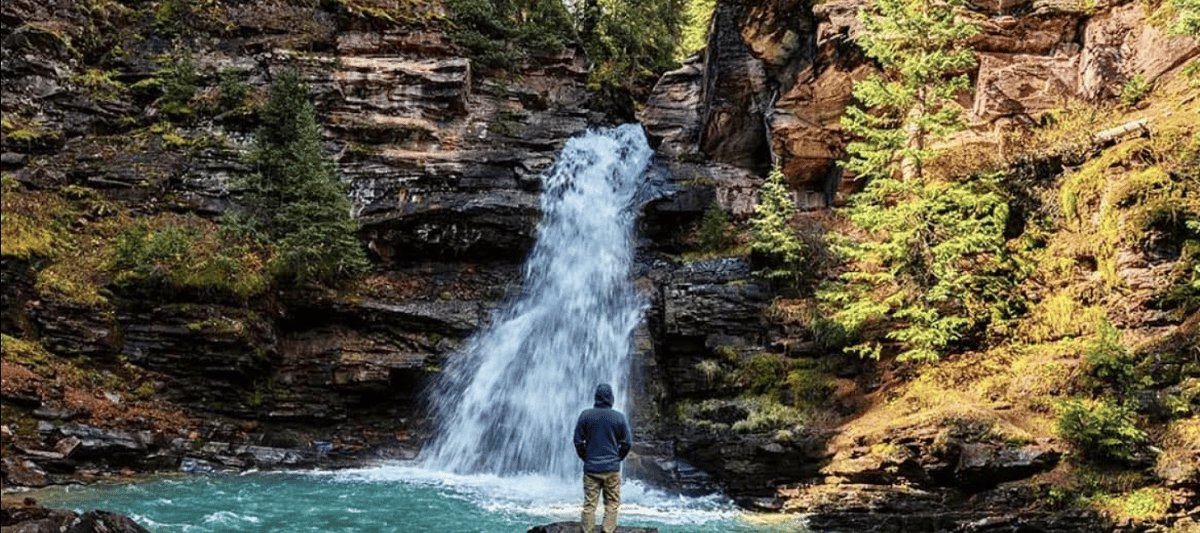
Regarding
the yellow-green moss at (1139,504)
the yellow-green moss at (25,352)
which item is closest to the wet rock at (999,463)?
the yellow-green moss at (1139,504)

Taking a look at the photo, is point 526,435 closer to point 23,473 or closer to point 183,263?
point 183,263

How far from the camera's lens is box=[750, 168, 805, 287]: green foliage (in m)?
18.3

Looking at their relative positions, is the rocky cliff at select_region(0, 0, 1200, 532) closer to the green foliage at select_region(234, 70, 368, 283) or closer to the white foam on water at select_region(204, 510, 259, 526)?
the green foliage at select_region(234, 70, 368, 283)

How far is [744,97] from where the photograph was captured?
23.7 m

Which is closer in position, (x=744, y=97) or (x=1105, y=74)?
(x=1105, y=74)

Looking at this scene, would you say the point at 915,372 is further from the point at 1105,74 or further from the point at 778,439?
the point at 1105,74

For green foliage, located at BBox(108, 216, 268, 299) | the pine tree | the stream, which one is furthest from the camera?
green foliage, located at BBox(108, 216, 268, 299)

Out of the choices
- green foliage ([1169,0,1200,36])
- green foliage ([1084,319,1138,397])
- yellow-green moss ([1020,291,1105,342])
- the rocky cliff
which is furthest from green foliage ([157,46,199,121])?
green foliage ([1169,0,1200,36])

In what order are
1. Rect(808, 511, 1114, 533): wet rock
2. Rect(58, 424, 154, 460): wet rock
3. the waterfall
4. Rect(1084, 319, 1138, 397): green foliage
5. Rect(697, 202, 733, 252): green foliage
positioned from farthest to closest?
Rect(697, 202, 733, 252): green foliage
the waterfall
Rect(58, 424, 154, 460): wet rock
Rect(1084, 319, 1138, 397): green foliage
Rect(808, 511, 1114, 533): wet rock

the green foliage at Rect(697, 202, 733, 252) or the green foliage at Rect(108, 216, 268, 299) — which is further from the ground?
the green foliage at Rect(697, 202, 733, 252)

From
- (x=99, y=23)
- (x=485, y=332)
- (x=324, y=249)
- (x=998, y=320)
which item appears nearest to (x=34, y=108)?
(x=99, y=23)

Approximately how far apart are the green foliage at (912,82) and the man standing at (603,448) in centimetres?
1137

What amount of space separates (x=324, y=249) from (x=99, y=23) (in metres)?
13.3

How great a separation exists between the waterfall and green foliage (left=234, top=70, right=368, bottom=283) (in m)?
4.45
